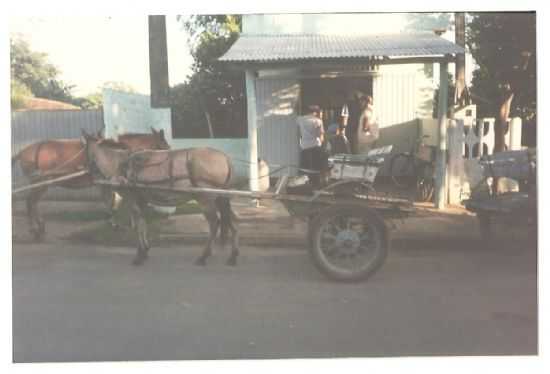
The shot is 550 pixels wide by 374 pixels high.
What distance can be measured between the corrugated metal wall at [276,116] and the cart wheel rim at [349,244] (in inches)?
85.6

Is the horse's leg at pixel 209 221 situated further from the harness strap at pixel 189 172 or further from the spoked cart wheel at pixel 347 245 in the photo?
the spoked cart wheel at pixel 347 245

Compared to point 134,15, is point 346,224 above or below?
below

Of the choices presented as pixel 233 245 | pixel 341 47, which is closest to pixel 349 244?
pixel 233 245

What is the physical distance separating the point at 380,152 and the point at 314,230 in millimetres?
1076

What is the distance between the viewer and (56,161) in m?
6.65

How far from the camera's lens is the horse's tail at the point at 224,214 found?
6.32 meters

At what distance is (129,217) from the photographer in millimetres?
6594

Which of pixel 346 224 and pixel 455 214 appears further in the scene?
pixel 455 214

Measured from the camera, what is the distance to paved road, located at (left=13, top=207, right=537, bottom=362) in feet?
17.4

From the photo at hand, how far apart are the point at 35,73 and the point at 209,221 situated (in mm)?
2394

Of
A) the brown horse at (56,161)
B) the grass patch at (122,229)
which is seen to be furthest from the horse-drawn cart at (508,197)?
the brown horse at (56,161)

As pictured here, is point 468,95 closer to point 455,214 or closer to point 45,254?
point 455,214
